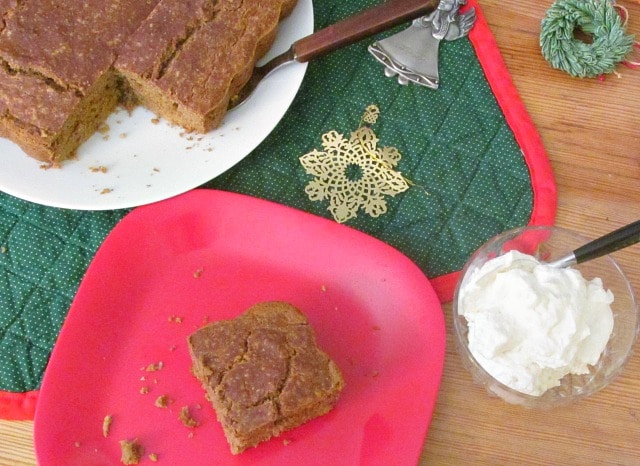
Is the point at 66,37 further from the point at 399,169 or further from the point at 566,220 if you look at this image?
the point at 566,220

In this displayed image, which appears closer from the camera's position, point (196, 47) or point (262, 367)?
point (262, 367)

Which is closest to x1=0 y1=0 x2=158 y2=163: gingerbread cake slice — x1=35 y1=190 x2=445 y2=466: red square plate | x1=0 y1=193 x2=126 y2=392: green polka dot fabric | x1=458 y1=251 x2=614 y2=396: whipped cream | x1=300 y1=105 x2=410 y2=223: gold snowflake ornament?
x1=0 y1=193 x2=126 y2=392: green polka dot fabric

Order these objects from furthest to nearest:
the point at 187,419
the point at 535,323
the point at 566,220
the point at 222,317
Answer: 1. the point at 566,220
2. the point at 222,317
3. the point at 187,419
4. the point at 535,323

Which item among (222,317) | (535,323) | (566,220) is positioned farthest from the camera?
(566,220)

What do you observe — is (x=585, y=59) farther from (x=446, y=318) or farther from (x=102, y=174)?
(x=102, y=174)

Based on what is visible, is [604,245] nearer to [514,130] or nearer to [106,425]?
[514,130]

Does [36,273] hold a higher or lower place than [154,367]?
higher

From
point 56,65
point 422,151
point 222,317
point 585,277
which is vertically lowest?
point 585,277

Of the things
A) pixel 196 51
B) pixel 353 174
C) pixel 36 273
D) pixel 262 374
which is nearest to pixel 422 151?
pixel 353 174
